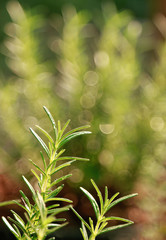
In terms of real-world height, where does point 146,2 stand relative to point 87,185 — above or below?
below

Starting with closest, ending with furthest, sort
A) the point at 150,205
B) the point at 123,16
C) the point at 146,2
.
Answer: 1. the point at 150,205
2. the point at 123,16
3. the point at 146,2

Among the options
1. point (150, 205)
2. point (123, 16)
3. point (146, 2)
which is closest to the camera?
point (150, 205)

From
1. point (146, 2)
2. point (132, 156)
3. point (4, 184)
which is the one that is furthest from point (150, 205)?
point (146, 2)

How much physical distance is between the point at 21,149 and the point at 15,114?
5cm

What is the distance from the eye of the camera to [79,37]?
0.60 meters

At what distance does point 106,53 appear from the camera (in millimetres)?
603

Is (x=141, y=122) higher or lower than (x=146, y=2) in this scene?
higher

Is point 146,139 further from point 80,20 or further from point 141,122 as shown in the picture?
point 80,20

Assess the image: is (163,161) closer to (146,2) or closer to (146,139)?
(146,139)

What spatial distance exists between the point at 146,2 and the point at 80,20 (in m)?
1.50

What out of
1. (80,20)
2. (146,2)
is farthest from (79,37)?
(146,2)

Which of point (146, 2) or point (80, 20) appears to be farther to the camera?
point (146, 2)

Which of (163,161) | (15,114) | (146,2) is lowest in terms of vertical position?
(146,2)

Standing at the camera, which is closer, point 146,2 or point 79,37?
point 79,37
